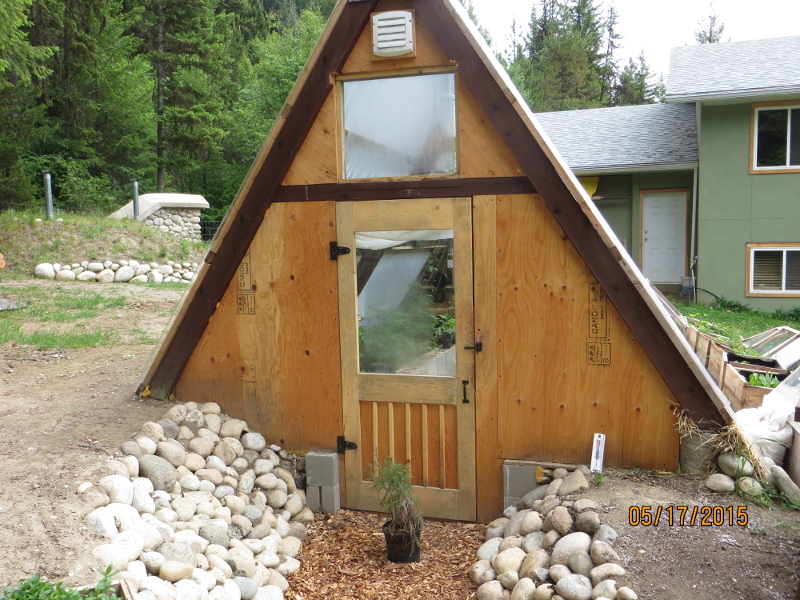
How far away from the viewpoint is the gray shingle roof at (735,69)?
11.5 metres

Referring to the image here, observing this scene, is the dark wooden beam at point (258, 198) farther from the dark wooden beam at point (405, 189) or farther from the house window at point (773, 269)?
the house window at point (773, 269)

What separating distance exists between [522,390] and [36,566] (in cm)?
331

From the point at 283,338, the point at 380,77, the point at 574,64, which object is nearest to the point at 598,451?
the point at 283,338

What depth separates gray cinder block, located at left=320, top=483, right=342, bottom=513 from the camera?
5543 millimetres

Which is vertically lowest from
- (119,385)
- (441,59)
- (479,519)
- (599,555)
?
(479,519)

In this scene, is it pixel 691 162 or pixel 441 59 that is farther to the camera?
pixel 691 162

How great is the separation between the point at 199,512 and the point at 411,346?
6.50ft

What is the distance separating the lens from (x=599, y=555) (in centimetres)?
382

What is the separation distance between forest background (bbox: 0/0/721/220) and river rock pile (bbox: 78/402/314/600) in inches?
430

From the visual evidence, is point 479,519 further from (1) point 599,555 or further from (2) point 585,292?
(2) point 585,292

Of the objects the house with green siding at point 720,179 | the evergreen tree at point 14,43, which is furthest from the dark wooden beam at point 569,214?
the house with green siding at point 720,179

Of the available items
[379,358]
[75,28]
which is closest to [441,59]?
[379,358]

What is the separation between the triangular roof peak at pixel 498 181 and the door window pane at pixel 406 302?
1.37 ft
